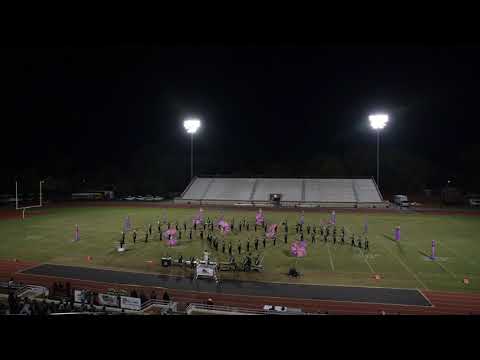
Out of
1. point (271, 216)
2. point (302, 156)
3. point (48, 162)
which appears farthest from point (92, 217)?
point (302, 156)

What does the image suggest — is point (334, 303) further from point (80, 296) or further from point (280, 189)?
point (280, 189)

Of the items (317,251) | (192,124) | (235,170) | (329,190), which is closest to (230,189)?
(192,124)

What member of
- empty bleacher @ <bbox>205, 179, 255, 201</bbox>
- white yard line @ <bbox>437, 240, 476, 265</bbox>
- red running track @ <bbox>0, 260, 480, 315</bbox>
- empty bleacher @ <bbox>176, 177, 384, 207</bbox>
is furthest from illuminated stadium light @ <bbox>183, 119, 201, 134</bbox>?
red running track @ <bbox>0, 260, 480, 315</bbox>

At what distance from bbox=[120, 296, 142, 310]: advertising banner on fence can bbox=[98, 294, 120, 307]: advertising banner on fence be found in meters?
0.22

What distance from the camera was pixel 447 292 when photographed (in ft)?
46.6

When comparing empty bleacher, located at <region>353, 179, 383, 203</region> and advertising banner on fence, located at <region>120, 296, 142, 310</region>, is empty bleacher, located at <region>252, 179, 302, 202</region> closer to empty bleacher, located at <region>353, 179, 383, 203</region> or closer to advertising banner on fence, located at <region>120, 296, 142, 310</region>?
empty bleacher, located at <region>353, 179, 383, 203</region>

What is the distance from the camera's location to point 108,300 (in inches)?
467

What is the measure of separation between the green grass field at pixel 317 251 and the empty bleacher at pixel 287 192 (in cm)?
1315

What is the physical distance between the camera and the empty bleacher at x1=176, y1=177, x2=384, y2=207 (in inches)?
1900

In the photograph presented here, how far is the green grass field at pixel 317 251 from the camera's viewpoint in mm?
16578

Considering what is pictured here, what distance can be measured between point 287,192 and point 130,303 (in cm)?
4200

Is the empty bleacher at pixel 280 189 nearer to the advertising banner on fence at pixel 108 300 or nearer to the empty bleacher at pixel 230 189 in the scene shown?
the empty bleacher at pixel 230 189
